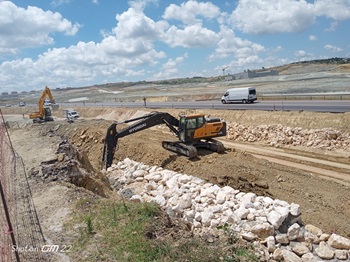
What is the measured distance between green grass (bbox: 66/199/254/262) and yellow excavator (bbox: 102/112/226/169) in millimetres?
8299

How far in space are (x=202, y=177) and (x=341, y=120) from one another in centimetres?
1392

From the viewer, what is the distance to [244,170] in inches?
639

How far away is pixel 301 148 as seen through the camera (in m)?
23.6

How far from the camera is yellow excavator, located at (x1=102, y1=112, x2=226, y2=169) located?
17.9m

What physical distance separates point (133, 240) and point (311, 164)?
1566 cm

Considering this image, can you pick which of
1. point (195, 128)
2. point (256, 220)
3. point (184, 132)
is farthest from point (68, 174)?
point (195, 128)

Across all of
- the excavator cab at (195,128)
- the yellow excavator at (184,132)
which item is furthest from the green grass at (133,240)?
the excavator cab at (195,128)

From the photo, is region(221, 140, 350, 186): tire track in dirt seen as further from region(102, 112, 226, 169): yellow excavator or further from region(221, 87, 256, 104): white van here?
region(221, 87, 256, 104): white van

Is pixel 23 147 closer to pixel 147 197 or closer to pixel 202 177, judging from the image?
pixel 147 197

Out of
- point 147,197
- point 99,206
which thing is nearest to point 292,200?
point 147,197

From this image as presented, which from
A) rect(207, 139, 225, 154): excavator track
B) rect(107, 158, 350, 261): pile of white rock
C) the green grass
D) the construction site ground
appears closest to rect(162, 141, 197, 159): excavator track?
the construction site ground

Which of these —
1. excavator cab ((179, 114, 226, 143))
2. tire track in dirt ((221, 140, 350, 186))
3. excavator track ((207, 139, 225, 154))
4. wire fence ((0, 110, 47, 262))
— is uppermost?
excavator cab ((179, 114, 226, 143))

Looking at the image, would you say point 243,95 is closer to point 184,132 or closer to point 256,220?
point 184,132

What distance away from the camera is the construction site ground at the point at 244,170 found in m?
11.1
